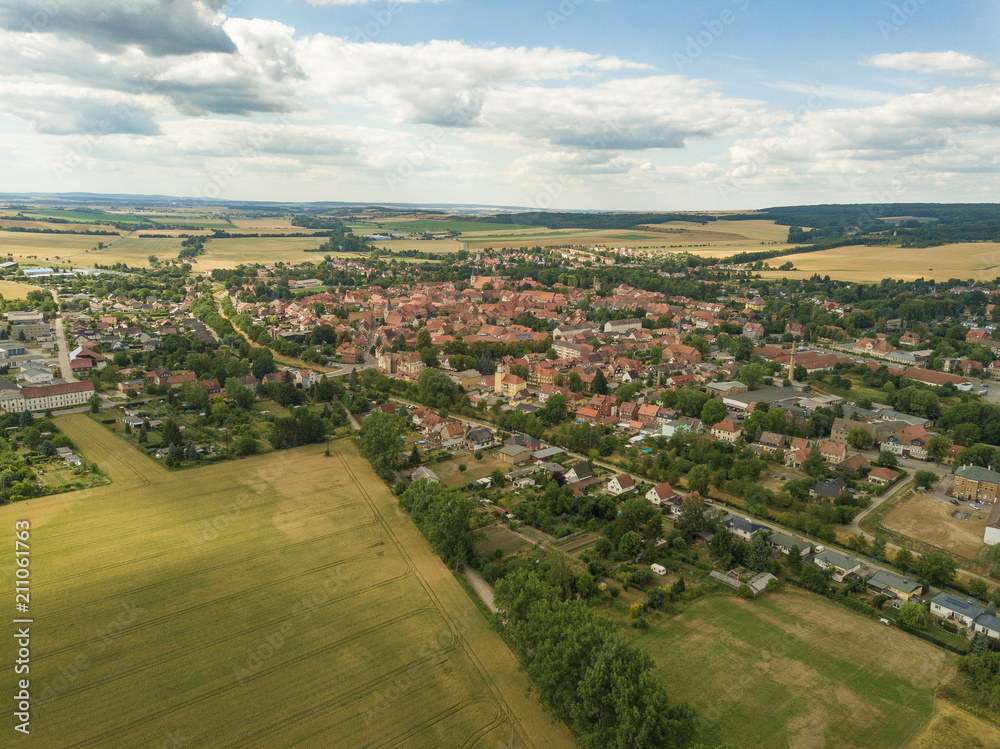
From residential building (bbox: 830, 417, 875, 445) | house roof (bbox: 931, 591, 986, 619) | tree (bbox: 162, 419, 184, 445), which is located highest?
tree (bbox: 162, 419, 184, 445)

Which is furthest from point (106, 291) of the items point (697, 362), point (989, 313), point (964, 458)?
point (989, 313)

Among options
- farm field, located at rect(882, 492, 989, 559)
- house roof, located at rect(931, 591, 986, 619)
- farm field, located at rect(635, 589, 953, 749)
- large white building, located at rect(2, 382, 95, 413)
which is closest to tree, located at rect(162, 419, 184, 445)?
large white building, located at rect(2, 382, 95, 413)

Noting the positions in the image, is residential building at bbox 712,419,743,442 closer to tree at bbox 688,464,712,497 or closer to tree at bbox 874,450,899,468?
tree at bbox 874,450,899,468

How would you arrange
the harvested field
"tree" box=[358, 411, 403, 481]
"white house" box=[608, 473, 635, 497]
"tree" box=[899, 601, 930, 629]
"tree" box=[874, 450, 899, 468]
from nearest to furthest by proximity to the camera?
"tree" box=[899, 601, 930, 629], the harvested field, "white house" box=[608, 473, 635, 497], "tree" box=[358, 411, 403, 481], "tree" box=[874, 450, 899, 468]

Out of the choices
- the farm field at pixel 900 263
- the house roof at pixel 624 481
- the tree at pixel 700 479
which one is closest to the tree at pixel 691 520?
the tree at pixel 700 479

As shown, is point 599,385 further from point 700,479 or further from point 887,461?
point 887,461

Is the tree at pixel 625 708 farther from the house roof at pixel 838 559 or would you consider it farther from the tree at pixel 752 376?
the tree at pixel 752 376

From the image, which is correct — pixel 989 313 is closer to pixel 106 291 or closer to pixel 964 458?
pixel 964 458

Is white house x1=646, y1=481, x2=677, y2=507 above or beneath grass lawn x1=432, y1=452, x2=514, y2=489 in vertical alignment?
above
